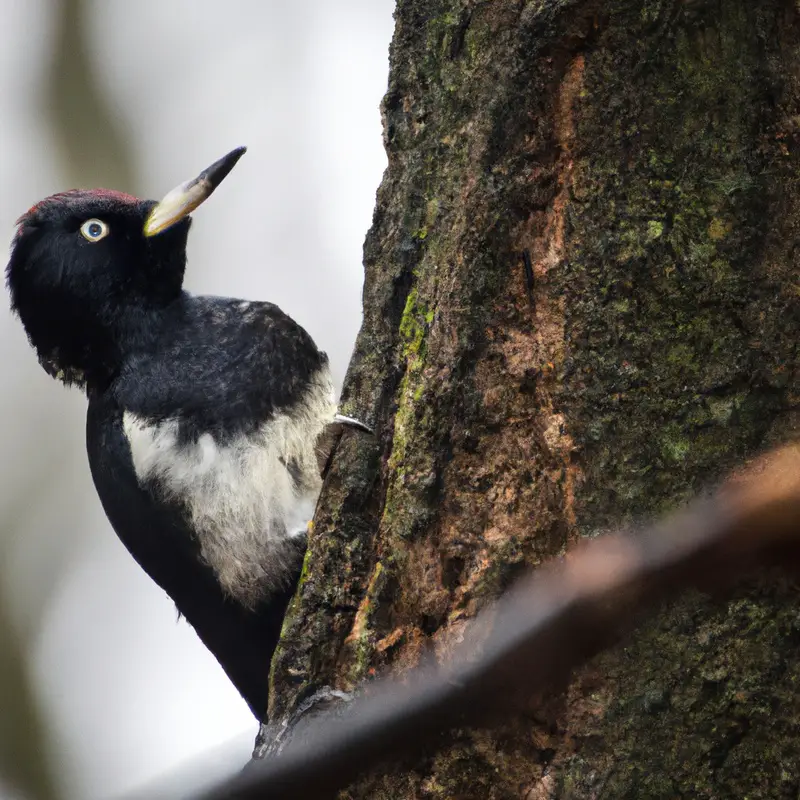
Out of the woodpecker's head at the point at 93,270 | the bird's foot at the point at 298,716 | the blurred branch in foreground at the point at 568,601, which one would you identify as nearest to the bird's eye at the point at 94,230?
the woodpecker's head at the point at 93,270

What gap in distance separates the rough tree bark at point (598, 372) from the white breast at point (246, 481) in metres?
0.85

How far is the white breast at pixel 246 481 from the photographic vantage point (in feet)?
8.52

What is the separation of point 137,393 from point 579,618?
2180 millimetres

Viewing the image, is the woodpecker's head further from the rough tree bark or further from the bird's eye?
the rough tree bark

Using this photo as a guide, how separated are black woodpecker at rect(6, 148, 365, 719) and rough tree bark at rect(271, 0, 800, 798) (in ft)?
2.38

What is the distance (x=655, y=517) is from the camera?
1367mm

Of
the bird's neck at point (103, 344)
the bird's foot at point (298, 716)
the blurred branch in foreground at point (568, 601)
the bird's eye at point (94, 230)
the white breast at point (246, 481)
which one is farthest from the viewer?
the bird's eye at point (94, 230)

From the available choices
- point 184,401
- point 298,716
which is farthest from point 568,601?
point 184,401

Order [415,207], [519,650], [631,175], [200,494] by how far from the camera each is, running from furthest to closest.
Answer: [200,494] → [415,207] → [631,175] → [519,650]

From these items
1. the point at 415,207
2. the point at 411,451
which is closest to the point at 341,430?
the point at 411,451

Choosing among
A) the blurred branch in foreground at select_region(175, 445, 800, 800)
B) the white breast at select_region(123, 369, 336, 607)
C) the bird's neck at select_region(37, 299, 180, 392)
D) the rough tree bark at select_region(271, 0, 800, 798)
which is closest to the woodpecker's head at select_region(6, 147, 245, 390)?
the bird's neck at select_region(37, 299, 180, 392)

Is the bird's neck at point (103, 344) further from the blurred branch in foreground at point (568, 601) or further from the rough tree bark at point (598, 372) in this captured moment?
the blurred branch in foreground at point (568, 601)

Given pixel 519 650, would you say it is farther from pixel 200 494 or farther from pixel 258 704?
pixel 258 704

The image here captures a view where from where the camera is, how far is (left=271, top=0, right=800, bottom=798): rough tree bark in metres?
1.29
